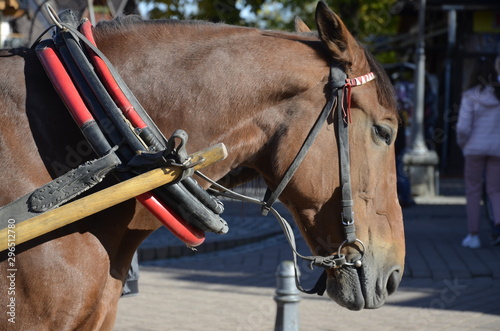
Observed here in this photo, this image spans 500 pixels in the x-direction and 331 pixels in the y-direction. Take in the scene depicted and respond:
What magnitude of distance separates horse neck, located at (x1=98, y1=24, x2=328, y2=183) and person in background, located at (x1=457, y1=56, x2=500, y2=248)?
6.65 meters

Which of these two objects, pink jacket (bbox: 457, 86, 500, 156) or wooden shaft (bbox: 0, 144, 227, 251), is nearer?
wooden shaft (bbox: 0, 144, 227, 251)

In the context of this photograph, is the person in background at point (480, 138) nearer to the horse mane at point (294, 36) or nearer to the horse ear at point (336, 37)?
the horse mane at point (294, 36)

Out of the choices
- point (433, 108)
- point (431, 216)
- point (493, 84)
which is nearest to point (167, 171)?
point (493, 84)

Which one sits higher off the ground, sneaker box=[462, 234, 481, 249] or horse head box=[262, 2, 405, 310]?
horse head box=[262, 2, 405, 310]

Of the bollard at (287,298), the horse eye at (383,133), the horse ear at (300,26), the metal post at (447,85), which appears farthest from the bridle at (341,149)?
the metal post at (447,85)

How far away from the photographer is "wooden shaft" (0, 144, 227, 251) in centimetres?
213

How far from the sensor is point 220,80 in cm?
255

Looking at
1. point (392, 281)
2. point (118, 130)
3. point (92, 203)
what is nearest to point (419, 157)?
point (392, 281)

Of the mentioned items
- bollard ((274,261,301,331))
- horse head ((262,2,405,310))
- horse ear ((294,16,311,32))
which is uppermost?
horse ear ((294,16,311,32))

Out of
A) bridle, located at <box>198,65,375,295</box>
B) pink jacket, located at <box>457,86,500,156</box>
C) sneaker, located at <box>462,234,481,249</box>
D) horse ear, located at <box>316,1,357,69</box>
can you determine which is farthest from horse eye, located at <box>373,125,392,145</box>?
sneaker, located at <box>462,234,481,249</box>

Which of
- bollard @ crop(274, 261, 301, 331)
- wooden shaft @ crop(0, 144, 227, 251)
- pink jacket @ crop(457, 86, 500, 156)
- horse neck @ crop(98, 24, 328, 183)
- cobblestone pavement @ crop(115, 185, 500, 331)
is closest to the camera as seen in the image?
wooden shaft @ crop(0, 144, 227, 251)

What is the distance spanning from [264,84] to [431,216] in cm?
986

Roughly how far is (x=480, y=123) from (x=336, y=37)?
6.81 metres

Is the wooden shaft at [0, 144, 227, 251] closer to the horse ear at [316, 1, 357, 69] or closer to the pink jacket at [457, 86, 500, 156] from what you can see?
the horse ear at [316, 1, 357, 69]
